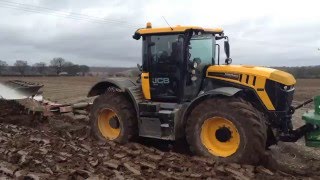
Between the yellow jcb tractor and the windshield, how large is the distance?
0.02 meters

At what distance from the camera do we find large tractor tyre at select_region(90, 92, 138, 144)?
30.2ft

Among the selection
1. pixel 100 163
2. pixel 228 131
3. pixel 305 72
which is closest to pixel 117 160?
pixel 100 163

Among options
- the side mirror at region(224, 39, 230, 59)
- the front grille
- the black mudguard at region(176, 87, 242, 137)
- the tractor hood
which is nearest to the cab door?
the black mudguard at region(176, 87, 242, 137)

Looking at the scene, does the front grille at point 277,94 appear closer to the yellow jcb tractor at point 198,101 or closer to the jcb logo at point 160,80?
the yellow jcb tractor at point 198,101

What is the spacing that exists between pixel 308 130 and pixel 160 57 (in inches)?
119

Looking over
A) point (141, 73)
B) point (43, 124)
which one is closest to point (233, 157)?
point (141, 73)

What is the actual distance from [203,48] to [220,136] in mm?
1836

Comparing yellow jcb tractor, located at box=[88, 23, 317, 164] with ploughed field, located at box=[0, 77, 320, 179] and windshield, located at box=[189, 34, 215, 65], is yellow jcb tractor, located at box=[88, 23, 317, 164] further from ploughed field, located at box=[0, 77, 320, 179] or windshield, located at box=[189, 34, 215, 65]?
ploughed field, located at box=[0, 77, 320, 179]

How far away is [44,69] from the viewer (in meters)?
48.9

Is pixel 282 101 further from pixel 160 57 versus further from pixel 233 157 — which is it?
pixel 160 57

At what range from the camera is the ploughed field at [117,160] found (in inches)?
268

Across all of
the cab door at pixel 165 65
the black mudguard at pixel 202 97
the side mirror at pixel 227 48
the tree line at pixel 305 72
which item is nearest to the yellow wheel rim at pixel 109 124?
the cab door at pixel 165 65

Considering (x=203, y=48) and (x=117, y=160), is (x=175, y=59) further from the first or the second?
(x=117, y=160)

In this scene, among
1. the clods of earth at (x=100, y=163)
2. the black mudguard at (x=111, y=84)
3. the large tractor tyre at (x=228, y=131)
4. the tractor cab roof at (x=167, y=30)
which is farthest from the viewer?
the black mudguard at (x=111, y=84)
